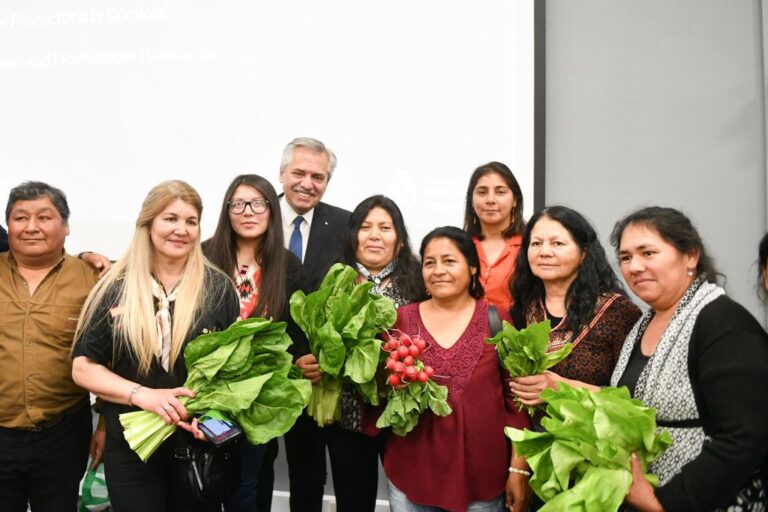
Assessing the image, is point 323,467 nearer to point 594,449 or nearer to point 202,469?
point 202,469

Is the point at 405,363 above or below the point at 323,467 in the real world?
above

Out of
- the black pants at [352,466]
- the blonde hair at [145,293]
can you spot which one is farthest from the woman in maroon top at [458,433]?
the blonde hair at [145,293]

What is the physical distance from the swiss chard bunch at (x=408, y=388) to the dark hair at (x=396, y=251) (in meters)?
0.49

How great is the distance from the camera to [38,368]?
2.13 meters

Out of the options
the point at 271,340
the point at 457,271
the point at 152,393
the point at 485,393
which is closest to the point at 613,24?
the point at 457,271

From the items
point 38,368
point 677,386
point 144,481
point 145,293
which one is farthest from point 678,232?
point 38,368

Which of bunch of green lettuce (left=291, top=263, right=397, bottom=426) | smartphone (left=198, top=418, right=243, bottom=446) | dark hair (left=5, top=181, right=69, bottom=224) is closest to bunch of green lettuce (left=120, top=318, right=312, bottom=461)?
smartphone (left=198, top=418, right=243, bottom=446)

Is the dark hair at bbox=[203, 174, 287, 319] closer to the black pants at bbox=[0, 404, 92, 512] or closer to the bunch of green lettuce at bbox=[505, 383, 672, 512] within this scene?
the black pants at bbox=[0, 404, 92, 512]

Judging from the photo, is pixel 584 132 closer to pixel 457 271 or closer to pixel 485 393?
pixel 457 271

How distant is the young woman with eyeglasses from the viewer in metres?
2.33

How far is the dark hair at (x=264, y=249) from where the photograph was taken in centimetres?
230

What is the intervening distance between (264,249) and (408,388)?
88 cm

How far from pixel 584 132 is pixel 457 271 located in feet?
5.10

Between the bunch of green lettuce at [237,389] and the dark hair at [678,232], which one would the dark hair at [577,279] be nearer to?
the dark hair at [678,232]
